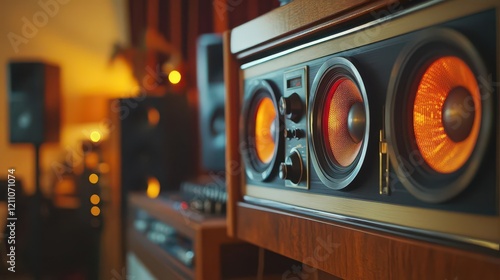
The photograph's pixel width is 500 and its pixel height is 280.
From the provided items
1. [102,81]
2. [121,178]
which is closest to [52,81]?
[121,178]

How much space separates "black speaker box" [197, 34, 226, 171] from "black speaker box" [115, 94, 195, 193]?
333 mm

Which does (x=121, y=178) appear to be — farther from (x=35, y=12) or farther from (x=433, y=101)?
(x=433, y=101)

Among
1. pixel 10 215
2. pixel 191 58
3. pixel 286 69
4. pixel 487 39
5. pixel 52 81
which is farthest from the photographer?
pixel 191 58

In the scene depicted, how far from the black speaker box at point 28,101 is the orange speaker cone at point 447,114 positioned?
1600mm

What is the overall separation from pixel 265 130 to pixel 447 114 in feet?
1.41

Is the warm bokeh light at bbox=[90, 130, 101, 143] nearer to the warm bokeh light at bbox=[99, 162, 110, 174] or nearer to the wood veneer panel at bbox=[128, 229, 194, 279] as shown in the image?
the warm bokeh light at bbox=[99, 162, 110, 174]

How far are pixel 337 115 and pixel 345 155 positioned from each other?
2.1 inches

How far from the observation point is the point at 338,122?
701 millimetres

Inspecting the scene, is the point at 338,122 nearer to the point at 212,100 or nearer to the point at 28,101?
the point at 212,100

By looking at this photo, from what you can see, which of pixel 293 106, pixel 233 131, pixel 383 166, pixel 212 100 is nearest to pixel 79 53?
pixel 212 100

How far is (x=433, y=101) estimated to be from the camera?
1.72 feet

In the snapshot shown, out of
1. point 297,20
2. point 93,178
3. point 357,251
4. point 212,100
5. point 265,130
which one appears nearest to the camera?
point 357,251

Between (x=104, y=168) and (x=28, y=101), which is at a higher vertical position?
(x=28, y=101)

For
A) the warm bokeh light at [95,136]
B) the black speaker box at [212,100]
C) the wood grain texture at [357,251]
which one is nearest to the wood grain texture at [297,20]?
the wood grain texture at [357,251]
